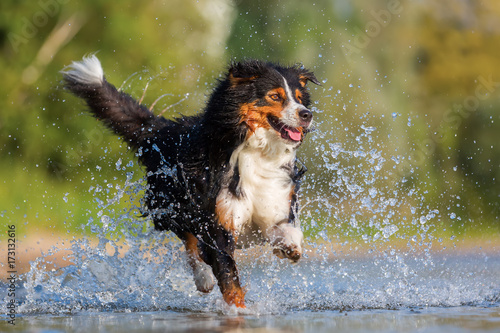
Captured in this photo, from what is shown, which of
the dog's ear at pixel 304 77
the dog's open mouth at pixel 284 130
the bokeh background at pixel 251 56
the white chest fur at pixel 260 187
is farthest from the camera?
the bokeh background at pixel 251 56

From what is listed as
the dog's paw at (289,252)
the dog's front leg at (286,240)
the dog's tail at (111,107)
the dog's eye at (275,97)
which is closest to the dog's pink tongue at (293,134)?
the dog's eye at (275,97)

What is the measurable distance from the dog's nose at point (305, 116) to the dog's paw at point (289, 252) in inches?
38.1

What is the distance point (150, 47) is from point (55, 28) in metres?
2.97

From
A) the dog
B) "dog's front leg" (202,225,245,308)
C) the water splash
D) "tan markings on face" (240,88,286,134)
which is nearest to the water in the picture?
the water splash

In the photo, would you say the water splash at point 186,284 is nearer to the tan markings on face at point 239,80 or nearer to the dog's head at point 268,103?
the dog's head at point 268,103

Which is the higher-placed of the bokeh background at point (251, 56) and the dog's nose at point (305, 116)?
the bokeh background at point (251, 56)

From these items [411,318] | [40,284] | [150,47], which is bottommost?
[411,318]

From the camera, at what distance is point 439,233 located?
1605cm

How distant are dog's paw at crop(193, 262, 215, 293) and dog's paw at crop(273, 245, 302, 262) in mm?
873

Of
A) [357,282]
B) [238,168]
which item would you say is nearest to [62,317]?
[238,168]

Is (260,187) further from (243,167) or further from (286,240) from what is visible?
(286,240)

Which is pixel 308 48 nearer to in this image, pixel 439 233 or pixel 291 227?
pixel 439 233

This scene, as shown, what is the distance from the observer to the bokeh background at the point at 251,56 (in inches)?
672

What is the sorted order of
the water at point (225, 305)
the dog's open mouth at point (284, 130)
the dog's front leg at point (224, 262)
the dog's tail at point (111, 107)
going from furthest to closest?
the dog's tail at point (111, 107)
the dog's open mouth at point (284, 130)
the dog's front leg at point (224, 262)
the water at point (225, 305)
